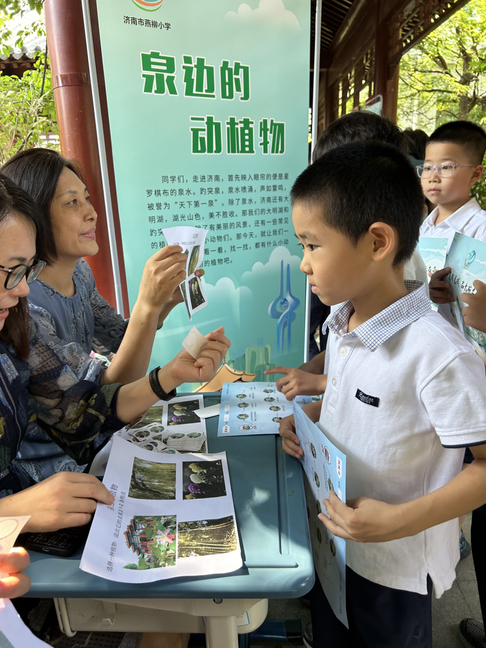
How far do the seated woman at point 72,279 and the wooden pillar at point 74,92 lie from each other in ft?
2.08

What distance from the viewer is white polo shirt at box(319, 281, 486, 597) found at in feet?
2.48

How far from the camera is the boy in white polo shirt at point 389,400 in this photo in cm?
77

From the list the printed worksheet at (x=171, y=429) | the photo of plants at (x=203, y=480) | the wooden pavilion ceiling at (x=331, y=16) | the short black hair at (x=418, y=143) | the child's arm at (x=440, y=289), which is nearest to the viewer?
the photo of plants at (x=203, y=480)

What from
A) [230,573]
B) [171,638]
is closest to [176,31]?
[230,573]

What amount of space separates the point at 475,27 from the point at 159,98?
6.05m

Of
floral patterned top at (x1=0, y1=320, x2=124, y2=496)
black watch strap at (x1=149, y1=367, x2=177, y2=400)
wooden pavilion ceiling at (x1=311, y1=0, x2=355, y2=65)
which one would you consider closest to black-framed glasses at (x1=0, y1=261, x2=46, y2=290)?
floral patterned top at (x1=0, y1=320, x2=124, y2=496)

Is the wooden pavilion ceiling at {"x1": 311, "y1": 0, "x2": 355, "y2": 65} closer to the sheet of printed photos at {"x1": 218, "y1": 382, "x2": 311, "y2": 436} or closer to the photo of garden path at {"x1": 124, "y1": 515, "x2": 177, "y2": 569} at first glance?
the sheet of printed photos at {"x1": 218, "y1": 382, "x2": 311, "y2": 436}

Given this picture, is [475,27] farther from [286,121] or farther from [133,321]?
[133,321]

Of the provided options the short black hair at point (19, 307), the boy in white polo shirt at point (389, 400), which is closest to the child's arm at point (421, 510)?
the boy in white polo shirt at point (389, 400)

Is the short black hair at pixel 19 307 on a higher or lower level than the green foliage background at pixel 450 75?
lower

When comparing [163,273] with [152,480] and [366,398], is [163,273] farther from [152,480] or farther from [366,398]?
[366,398]

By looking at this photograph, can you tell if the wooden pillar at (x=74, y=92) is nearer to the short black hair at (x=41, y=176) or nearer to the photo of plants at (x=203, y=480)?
the short black hair at (x=41, y=176)

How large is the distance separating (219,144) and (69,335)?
3.82 ft

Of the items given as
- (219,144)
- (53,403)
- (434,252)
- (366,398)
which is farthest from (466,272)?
(219,144)
